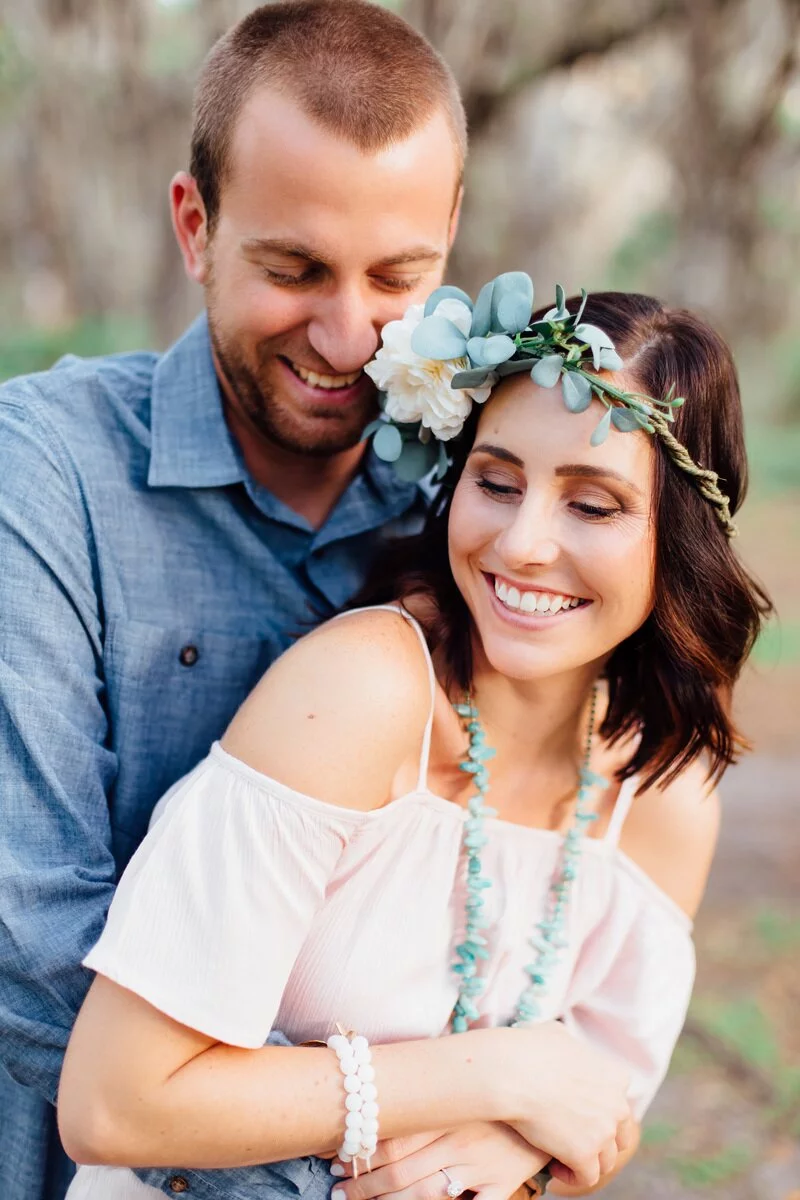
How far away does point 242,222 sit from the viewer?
2.39m

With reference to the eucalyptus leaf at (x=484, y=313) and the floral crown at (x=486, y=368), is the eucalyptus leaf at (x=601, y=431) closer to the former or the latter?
the floral crown at (x=486, y=368)

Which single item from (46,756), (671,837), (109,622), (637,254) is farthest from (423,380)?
(637,254)

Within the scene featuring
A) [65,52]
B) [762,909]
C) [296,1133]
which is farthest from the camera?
[65,52]

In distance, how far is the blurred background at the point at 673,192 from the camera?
3863mm

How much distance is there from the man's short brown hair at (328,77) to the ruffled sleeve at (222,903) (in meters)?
1.23

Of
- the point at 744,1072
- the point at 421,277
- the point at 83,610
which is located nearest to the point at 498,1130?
the point at 83,610

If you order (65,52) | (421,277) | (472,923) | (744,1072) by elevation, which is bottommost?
(744,1072)

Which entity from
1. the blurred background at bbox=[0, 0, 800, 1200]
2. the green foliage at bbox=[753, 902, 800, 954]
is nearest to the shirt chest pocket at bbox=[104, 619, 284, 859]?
the blurred background at bbox=[0, 0, 800, 1200]

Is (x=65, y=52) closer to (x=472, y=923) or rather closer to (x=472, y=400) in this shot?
(x=472, y=400)

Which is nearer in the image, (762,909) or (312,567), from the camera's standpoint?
(312,567)

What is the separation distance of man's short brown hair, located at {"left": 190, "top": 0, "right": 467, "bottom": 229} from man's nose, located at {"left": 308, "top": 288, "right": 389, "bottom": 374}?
28 centimetres

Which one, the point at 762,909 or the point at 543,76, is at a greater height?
the point at 543,76

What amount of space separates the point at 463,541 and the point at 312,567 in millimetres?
502

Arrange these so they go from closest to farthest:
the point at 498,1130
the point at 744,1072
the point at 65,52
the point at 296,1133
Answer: the point at 296,1133 < the point at 498,1130 < the point at 744,1072 < the point at 65,52
